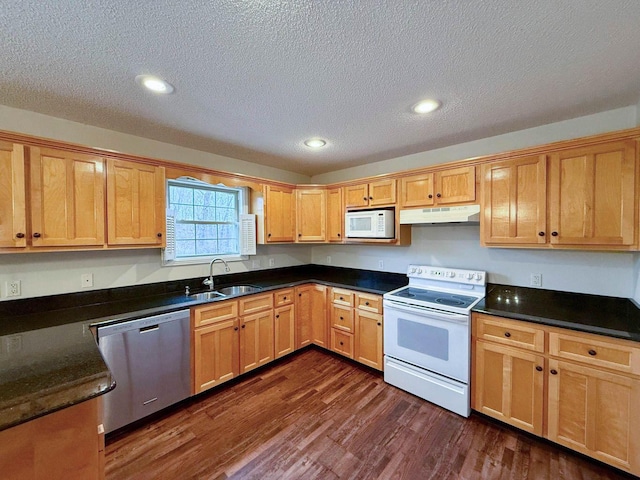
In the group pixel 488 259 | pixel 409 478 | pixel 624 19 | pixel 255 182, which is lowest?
pixel 409 478

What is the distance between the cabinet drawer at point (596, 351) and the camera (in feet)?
5.27

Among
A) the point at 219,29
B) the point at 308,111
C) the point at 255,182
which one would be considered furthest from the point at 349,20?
the point at 255,182

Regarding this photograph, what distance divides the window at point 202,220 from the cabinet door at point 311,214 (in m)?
0.73

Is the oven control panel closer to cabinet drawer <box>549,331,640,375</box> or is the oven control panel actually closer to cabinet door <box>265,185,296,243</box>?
cabinet drawer <box>549,331,640,375</box>

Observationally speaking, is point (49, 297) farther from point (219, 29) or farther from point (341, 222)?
point (341, 222)

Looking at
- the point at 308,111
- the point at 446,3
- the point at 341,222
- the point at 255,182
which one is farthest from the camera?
the point at 341,222

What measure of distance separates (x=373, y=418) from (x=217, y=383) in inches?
56.9

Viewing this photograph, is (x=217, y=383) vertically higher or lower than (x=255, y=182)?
lower

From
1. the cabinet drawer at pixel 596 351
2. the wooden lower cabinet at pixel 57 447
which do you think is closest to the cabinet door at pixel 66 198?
the wooden lower cabinet at pixel 57 447

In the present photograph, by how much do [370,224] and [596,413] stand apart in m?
2.20

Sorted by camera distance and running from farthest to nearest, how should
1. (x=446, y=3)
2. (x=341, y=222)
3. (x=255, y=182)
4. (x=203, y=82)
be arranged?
(x=341, y=222) → (x=255, y=182) → (x=203, y=82) → (x=446, y=3)

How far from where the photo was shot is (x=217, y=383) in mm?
2533

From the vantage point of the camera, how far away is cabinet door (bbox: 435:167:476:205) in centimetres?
244

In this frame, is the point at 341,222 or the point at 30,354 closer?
the point at 30,354
